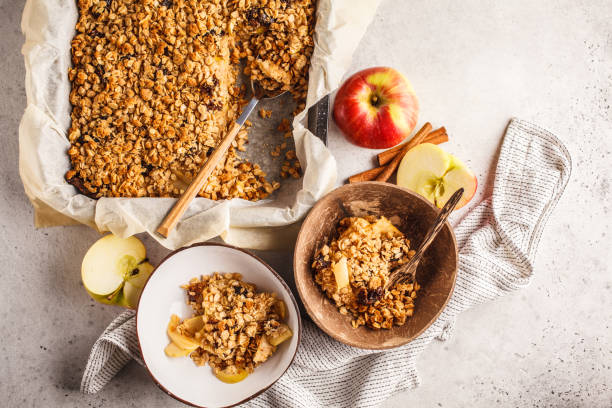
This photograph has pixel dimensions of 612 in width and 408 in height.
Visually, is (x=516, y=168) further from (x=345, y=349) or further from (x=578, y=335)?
(x=345, y=349)

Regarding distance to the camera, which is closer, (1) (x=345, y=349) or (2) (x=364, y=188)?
(2) (x=364, y=188)

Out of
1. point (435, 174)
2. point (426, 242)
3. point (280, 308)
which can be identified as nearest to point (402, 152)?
point (435, 174)

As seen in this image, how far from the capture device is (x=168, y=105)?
128 cm

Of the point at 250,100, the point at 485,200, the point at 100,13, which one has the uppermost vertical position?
→ the point at 100,13

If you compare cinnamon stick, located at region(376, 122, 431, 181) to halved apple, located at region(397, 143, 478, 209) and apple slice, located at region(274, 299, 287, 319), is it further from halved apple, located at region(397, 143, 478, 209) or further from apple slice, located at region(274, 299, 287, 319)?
apple slice, located at region(274, 299, 287, 319)

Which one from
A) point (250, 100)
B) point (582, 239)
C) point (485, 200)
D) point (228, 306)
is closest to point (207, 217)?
point (228, 306)

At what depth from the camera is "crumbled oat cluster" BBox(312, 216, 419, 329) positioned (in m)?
1.25

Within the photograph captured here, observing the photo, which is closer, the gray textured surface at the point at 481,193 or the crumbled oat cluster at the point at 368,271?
the crumbled oat cluster at the point at 368,271

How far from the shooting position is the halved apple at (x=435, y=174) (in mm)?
1381

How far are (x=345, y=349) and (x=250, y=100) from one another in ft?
2.83

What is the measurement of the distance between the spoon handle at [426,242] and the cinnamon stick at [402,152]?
28 cm

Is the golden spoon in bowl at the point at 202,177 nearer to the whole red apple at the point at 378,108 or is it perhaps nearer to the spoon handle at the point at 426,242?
the whole red apple at the point at 378,108

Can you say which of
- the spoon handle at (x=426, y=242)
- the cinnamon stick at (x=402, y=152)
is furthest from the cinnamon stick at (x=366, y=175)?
the spoon handle at (x=426, y=242)

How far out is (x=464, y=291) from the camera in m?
1.42
